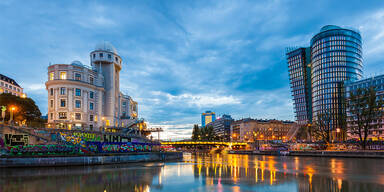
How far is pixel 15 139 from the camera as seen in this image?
5188cm

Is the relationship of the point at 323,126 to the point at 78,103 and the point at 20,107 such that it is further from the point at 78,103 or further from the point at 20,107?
the point at 20,107

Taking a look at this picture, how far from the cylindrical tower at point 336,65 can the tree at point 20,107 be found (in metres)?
150

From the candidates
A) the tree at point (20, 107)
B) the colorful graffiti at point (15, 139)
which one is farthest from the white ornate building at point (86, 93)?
the colorful graffiti at point (15, 139)

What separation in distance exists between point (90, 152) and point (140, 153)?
11.4m

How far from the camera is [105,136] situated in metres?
74.3

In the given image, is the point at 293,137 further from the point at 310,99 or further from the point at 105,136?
the point at 105,136

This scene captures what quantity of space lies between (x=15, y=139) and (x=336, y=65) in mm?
169771

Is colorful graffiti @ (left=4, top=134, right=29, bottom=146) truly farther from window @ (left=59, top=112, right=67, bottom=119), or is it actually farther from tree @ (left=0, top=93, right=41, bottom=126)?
tree @ (left=0, top=93, right=41, bottom=126)

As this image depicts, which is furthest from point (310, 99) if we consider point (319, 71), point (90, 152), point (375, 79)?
point (90, 152)

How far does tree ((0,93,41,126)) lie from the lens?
253ft

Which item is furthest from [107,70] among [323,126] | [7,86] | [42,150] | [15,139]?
[323,126]

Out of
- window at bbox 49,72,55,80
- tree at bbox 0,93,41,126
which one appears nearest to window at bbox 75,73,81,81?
window at bbox 49,72,55,80

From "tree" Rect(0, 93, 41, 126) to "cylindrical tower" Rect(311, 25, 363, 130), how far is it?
150116mm

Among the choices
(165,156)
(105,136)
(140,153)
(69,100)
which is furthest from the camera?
(69,100)
